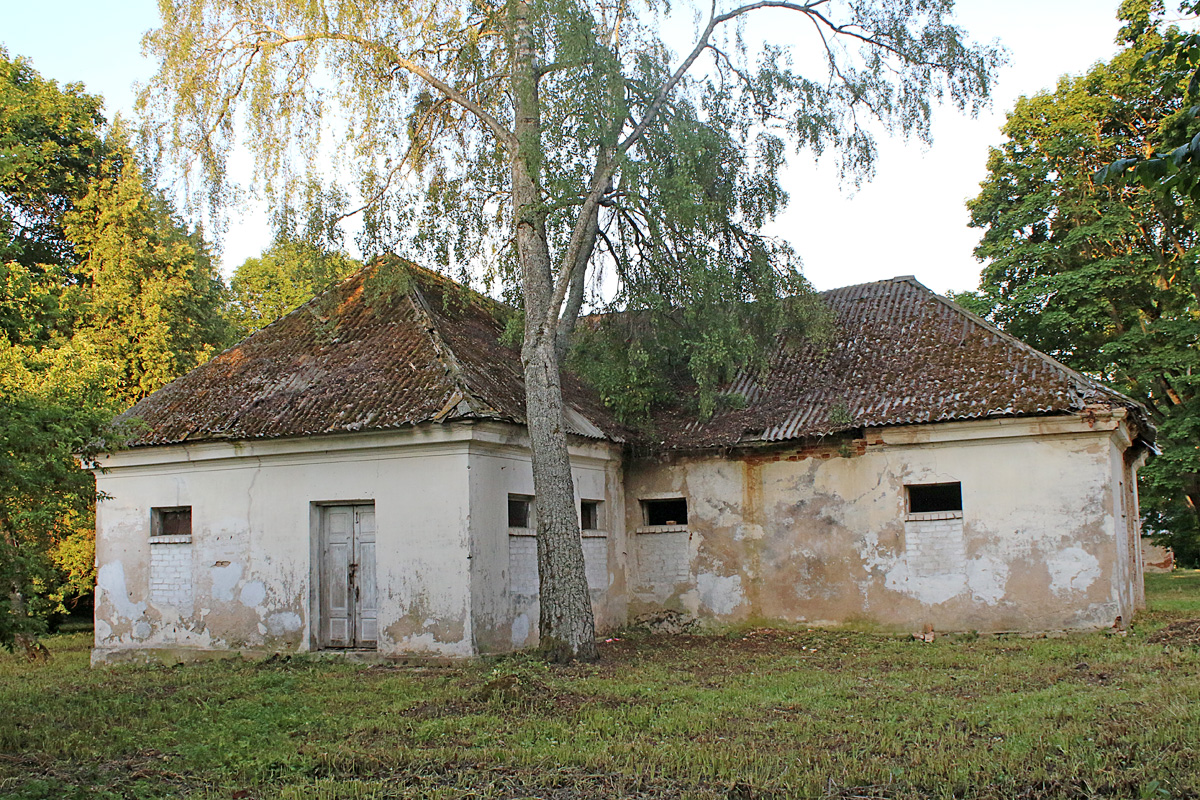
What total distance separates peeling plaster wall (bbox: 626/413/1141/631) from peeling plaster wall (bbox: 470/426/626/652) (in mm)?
1384

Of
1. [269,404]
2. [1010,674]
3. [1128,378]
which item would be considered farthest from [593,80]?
[1128,378]

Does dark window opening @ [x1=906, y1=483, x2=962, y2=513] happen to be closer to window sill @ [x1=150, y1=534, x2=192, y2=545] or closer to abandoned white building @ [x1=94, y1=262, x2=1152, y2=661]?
abandoned white building @ [x1=94, y1=262, x2=1152, y2=661]

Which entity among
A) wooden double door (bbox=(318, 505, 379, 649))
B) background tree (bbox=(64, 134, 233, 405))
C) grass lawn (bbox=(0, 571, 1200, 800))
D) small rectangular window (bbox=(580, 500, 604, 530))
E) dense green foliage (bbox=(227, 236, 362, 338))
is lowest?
grass lawn (bbox=(0, 571, 1200, 800))

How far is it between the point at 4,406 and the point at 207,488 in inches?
278

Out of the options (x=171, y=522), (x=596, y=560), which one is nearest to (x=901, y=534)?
(x=596, y=560)

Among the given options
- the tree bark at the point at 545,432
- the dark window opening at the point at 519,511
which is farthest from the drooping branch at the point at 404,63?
the dark window opening at the point at 519,511

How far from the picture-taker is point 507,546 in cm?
1315

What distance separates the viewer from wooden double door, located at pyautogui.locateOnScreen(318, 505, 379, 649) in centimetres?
1316

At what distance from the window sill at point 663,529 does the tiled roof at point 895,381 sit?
1.43m

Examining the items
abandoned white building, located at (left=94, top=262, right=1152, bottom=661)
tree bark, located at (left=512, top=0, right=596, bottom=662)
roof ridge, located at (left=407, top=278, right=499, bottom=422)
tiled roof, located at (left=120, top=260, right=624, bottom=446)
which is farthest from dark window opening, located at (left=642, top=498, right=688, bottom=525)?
roof ridge, located at (left=407, top=278, right=499, bottom=422)

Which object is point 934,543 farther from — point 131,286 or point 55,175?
point 55,175

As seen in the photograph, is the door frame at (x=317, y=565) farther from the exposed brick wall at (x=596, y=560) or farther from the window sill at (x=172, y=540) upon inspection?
the exposed brick wall at (x=596, y=560)

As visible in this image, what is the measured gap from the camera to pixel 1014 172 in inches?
884

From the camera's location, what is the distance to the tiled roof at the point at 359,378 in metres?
13.0
